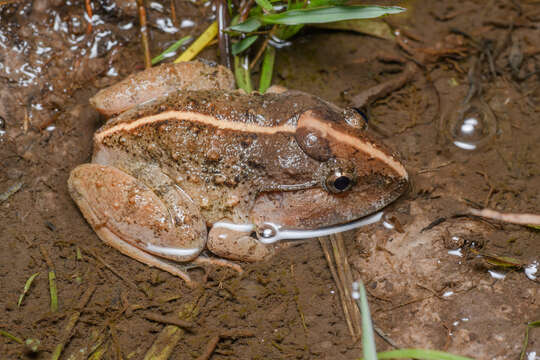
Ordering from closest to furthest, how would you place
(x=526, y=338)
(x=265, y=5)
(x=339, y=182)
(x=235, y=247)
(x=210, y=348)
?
1. (x=526, y=338)
2. (x=210, y=348)
3. (x=339, y=182)
4. (x=235, y=247)
5. (x=265, y=5)

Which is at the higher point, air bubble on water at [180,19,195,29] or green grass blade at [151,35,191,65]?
air bubble on water at [180,19,195,29]

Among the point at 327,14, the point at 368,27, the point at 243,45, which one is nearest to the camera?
the point at 327,14

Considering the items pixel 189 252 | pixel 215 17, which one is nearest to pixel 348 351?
pixel 189 252

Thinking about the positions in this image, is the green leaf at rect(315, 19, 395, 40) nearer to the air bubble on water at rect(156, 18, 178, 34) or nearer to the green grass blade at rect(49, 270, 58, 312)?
the air bubble on water at rect(156, 18, 178, 34)

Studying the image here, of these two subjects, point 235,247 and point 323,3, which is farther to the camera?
point 323,3

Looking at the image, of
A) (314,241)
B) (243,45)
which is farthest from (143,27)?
(314,241)

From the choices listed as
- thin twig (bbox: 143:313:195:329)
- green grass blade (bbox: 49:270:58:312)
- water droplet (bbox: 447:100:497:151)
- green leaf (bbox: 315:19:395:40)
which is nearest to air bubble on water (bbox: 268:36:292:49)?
green leaf (bbox: 315:19:395:40)

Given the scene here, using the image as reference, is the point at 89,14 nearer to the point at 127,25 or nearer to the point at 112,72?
the point at 127,25
